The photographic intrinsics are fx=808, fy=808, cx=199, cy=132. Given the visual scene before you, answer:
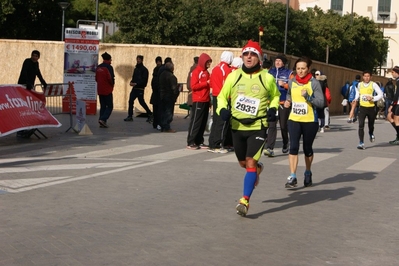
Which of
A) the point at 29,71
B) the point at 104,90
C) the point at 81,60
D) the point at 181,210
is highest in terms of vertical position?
the point at 81,60

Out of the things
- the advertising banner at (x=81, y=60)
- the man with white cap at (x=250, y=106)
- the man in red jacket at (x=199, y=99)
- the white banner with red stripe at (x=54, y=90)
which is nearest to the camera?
the man with white cap at (x=250, y=106)

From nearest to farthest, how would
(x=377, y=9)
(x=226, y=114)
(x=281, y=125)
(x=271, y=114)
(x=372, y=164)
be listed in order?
(x=226, y=114)
(x=271, y=114)
(x=372, y=164)
(x=281, y=125)
(x=377, y=9)

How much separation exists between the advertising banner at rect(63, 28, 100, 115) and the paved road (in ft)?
25.8

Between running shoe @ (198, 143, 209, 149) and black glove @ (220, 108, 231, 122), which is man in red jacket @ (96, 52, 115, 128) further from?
black glove @ (220, 108, 231, 122)

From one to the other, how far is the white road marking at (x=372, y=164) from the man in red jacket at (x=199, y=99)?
315 centimetres

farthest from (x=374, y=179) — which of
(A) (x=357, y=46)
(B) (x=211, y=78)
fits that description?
(A) (x=357, y=46)

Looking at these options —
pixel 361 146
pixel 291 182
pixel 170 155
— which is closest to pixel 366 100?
pixel 361 146

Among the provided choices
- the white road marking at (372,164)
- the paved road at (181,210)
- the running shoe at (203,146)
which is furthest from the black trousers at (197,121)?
the white road marking at (372,164)

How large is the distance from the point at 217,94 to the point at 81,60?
943 centimetres

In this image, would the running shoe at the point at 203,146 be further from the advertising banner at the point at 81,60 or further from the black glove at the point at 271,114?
the advertising banner at the point at 81,60

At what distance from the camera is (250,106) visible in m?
9.05

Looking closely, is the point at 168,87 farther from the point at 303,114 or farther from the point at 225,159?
the point at 303,114

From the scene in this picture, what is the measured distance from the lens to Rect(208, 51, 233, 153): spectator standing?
1487 cm

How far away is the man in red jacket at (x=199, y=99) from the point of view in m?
15.7
